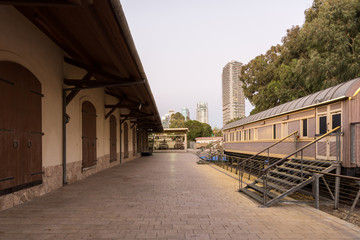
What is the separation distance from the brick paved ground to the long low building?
34.9 inches

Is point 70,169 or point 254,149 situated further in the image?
point 254,149

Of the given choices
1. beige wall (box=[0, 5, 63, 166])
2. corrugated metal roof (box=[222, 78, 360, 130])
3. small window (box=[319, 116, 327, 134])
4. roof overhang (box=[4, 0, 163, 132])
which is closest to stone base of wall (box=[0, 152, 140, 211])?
beige wall (box=[0, 5, 63, 166])

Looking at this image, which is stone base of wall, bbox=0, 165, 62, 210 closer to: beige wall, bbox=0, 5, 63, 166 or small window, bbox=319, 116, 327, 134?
beige wall, bbox=0, 5, 63, 166

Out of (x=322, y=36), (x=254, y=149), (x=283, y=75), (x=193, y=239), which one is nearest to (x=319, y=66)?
(x=322, y=36)

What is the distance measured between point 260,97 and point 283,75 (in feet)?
15.0

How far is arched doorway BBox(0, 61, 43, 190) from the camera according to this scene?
454 cm

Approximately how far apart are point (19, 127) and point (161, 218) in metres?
3.76

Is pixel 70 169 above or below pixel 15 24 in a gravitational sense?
below

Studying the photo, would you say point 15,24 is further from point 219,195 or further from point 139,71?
point 219,195

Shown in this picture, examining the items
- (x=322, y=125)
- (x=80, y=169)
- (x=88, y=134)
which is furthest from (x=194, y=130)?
(x=322, y=125)

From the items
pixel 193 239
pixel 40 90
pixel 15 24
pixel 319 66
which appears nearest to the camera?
pixel 193 239

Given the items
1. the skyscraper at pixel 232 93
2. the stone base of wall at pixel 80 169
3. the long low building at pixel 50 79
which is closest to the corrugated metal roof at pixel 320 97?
the long low building at pixel 50 79

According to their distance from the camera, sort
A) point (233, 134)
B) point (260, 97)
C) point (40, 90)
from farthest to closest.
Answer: point (260, 97)
point (233, 134)
point (40, 90)

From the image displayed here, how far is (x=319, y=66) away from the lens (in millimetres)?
14227
